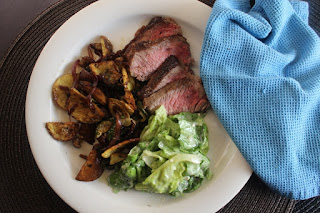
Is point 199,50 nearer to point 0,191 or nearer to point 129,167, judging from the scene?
point 129,167

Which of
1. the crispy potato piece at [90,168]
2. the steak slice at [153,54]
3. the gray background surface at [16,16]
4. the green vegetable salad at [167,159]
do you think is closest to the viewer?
the green vegetable salad at [167,159]

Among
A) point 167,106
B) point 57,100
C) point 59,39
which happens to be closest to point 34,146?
point 57,100

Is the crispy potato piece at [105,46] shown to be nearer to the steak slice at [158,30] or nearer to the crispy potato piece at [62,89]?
the steak slice at [158,30]

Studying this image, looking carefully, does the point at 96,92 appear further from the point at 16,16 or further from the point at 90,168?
the point at 16,16

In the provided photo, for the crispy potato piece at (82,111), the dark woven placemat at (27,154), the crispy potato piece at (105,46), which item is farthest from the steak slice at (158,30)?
the crispy potato piece at (82,111)

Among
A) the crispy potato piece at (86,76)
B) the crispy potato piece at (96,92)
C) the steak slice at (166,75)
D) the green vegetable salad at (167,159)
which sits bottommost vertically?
the green vegetable salad at (167,159)

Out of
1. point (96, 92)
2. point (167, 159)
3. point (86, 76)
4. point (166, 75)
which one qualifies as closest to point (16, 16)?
point (86, 76)
